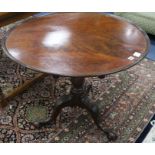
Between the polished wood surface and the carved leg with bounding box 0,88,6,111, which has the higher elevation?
the polished wood surface

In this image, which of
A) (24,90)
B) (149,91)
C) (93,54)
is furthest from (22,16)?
(149,91)

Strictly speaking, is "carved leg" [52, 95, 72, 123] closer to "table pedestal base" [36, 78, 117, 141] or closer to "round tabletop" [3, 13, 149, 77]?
"table pedestal base" [36, 78, 117, 141]

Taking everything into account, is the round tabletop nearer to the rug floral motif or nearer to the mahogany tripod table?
the mahogany tripod table

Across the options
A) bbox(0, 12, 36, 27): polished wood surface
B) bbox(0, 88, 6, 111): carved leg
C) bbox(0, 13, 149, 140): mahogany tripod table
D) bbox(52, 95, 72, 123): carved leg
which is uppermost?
bbox(0, 13, 149, 140): mahogany tripod table

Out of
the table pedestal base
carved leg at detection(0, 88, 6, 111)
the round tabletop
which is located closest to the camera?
the round tabletop

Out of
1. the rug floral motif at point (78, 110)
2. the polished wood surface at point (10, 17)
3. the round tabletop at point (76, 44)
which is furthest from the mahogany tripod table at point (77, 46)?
the polished wood surface at point (10, 17)

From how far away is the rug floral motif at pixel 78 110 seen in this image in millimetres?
1681

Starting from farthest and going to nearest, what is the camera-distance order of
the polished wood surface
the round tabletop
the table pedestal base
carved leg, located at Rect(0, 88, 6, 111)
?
the polished wood surface
carved leg, located at Rect(0, 88, 6, 111)
the table pedestal base
the round tabletop

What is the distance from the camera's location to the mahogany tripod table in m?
1.28

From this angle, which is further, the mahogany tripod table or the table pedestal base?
the table pedestal base

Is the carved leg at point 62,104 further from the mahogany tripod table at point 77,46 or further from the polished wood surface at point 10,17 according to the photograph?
the polished wood surface at point 10,17

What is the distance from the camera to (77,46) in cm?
144

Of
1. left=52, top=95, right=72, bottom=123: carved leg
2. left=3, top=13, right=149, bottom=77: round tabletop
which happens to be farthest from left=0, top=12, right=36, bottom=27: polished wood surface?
left=52, top=95, right=72, bottom=123: carved leg

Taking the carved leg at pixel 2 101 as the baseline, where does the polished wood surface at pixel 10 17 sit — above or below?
above
